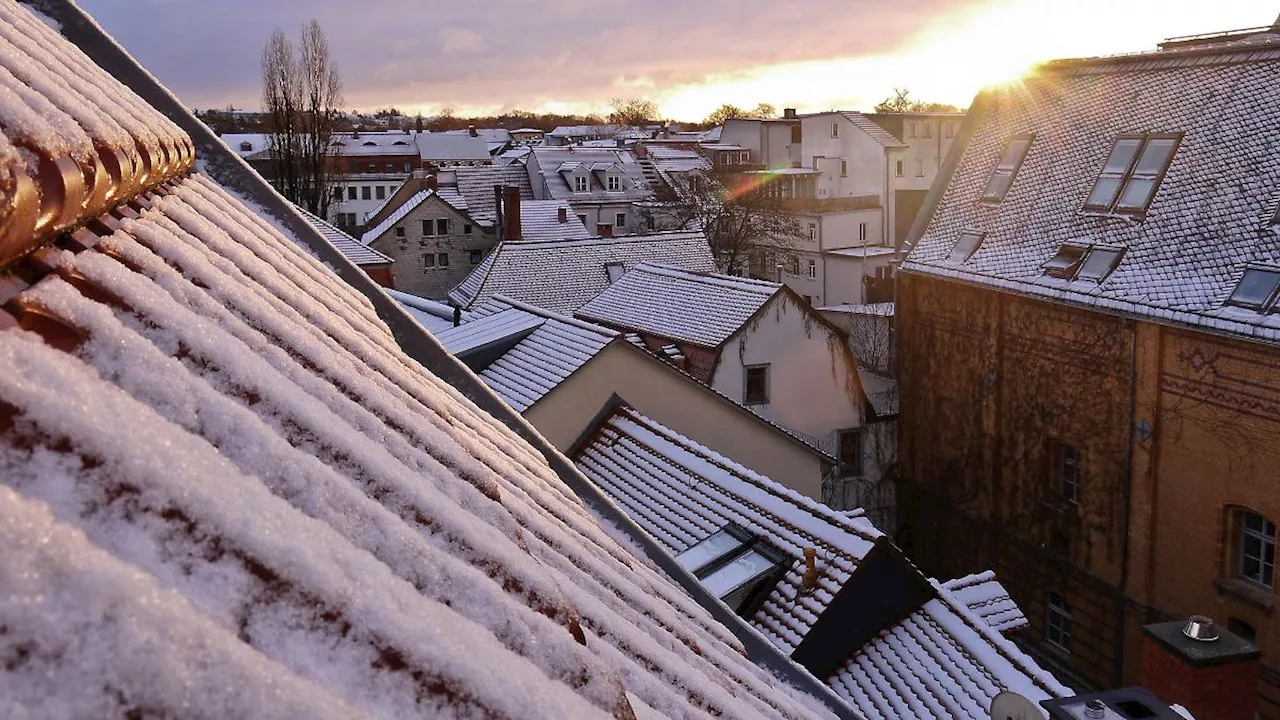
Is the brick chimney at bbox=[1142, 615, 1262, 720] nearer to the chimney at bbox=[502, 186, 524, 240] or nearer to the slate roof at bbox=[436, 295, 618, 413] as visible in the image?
the slate roof at bbox=[436, 295, 618, 413]

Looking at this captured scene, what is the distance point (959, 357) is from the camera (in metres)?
20.5

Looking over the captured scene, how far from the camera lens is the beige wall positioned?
1362cm

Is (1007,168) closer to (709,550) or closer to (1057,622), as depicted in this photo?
(1057,622)

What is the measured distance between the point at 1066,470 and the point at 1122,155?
18.1 feet

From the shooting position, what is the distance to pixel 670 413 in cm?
1464

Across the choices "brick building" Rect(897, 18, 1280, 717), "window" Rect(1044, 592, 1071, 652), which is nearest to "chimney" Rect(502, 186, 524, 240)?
"brick building" Rect(897, 18, 1280, 717)

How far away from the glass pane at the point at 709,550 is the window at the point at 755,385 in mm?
11006

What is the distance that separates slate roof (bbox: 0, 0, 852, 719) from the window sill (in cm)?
1433

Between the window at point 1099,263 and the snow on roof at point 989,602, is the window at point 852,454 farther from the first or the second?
the snow on roof at point 989,602

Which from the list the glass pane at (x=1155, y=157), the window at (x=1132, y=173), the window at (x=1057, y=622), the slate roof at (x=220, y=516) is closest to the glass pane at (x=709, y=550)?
the slate roof at (x=220, y=516)

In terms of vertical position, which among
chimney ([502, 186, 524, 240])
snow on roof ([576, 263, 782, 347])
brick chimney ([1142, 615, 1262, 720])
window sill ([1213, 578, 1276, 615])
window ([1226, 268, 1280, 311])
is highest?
chimney ([502, 186, 524, 240])

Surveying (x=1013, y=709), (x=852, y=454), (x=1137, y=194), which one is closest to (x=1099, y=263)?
(x=1137, y=194)

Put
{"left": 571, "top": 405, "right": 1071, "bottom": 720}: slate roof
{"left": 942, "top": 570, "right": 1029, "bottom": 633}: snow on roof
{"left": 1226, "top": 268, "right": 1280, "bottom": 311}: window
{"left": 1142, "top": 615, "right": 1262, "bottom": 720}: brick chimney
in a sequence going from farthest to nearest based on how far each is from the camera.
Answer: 1. {"left": 1226, "top": 268, "right": 1280, "bottom": 311}: window
2. {"left": 942, "top": 570, "right": 1029, "bottom": 633}: snow on roof
3. {"left": 1142, "top": 615, "right": 1262, "bottom": 720}: brick chimney
4. {"left": 571, "top": 405, "right": 1071, "bottom": 720}: slate roof

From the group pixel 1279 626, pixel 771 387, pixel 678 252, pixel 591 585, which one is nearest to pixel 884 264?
pixel 678 252
